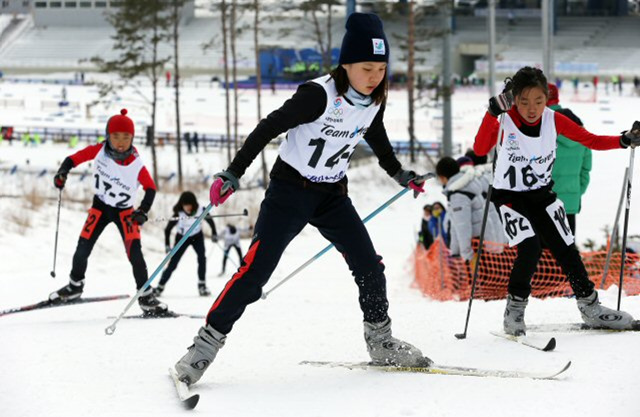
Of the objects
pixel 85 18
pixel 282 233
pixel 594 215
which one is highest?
pixel 85 18

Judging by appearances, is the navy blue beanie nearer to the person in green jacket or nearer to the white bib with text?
the white bib with text

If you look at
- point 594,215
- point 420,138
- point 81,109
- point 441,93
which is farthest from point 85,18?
point 594,215

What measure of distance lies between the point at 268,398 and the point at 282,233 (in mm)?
830

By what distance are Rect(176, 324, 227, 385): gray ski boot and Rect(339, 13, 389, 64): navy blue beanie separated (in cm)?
151

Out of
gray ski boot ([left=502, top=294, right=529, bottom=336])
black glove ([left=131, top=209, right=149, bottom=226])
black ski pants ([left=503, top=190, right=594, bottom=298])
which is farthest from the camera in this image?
black glove ([left=131, top=209, right=149, bottom=226])

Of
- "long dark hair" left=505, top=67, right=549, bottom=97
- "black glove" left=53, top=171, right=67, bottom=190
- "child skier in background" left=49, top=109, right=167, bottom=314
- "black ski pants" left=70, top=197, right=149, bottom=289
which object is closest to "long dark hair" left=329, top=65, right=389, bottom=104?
"long dark hair" left=505, top=67, right=549, bottom=97

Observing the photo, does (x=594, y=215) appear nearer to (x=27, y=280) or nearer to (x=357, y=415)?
(x=27, y=280)

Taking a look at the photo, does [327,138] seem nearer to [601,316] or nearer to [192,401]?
[192,401]

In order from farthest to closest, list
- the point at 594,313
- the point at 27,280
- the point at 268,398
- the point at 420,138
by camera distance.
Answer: the point at 420,138 < the point at 27,280 < the point at 594,313 < the point at 268,398

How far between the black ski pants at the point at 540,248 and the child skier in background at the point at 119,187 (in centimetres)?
342

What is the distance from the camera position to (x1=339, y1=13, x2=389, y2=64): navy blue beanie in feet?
16.0

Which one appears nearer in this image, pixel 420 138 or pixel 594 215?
pixel 594 215

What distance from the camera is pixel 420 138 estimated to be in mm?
36688

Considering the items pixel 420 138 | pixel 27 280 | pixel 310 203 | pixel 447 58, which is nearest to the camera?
pixel 310 203
